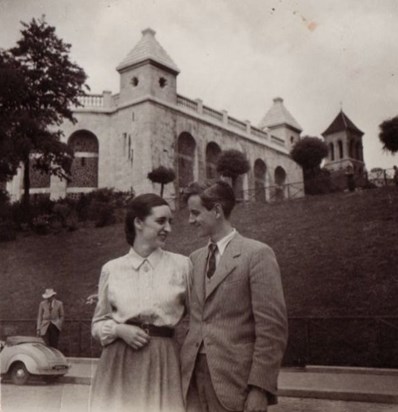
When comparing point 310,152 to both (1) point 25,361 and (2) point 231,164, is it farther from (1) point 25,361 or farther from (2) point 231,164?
(1) point 25,361

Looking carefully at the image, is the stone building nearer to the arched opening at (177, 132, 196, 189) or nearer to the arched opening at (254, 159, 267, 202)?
the arched opening at (177, 132, 196, 189)

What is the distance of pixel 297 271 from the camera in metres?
9.69

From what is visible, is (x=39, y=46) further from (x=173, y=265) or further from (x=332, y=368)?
(x=173, y=265)

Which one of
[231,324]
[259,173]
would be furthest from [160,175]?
[231,324]

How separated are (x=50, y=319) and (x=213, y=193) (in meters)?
6.65

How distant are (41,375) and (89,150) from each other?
17.2 metres

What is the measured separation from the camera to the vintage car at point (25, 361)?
6.80m

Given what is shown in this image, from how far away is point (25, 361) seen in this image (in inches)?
269

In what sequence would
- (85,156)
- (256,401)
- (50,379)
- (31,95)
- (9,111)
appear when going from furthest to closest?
(85,156)
(31,95)
(9,111)
(50,379)
(256,401)

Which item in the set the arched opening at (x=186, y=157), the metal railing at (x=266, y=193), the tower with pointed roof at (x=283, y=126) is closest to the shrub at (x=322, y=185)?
the metal railing at (x=266, y=193)

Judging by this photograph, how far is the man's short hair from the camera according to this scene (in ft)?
8.13

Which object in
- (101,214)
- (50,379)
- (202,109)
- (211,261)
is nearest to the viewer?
(211,261)

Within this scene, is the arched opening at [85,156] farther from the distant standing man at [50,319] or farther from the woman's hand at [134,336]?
the woman's hand at [134,336]

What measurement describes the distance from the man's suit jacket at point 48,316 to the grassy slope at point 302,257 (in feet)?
5.26
